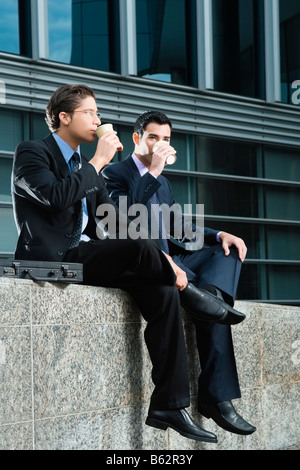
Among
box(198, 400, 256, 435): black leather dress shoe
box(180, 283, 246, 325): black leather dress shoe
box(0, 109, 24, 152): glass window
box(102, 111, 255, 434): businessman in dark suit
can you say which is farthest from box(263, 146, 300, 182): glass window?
box(180, 283, 246, 325): black leather dress shoe

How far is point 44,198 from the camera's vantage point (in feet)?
13.6

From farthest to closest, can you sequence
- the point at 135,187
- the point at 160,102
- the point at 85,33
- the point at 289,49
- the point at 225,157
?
1. the point at 289,49
2. the point at 225,157
3. the point at 160,102
4. the point at 85,33
5. the point at 135,187

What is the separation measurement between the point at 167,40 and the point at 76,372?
9.38 metres

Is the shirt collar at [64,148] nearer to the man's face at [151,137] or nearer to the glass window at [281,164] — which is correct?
the man's face at [151,137]

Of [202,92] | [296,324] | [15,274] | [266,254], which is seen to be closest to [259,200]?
[266,254]

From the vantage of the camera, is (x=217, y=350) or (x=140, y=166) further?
(x=140, y=166)

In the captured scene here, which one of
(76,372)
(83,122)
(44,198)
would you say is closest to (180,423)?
(76,372)

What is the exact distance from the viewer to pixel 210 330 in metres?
4.90

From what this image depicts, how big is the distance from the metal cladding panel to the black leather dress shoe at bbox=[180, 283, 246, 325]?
6935mm

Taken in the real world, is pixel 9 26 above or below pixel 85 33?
below

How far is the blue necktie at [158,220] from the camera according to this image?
16.7 feet

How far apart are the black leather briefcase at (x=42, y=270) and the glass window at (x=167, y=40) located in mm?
8611

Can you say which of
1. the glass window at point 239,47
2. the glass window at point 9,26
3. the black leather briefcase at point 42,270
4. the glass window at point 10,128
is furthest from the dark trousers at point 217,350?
the glass window at point 239,47

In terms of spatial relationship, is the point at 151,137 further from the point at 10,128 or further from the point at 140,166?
the point at 10,128
